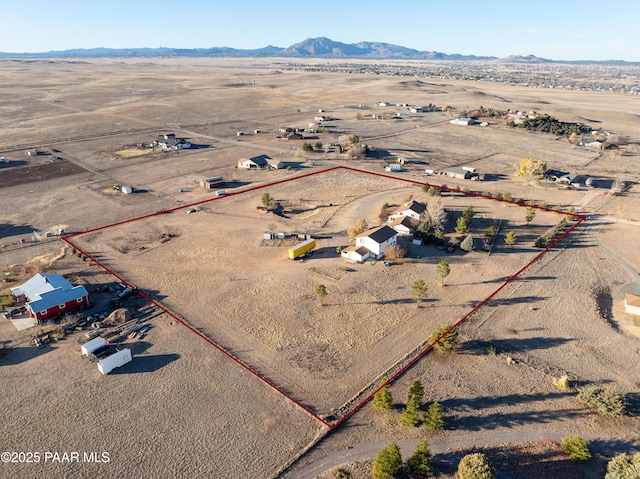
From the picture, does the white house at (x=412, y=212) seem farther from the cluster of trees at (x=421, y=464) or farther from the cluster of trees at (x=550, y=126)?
the cluster of trees at (x=550, y=126)

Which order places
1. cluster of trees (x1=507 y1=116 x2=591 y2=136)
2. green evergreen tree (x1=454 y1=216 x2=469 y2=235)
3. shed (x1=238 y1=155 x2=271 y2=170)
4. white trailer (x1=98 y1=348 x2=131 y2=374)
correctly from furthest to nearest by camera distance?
1. cluster of trees (x1=507 y1=116 x2=591 y2=136)
2. shed (x1=238 y1=155 x2=271 y2=170)
3. green evergreen tree (x1=454 y1=216 x2=469 y2=235)
4. white trailer (x1=98 y1=348 x2=131 y2=374)

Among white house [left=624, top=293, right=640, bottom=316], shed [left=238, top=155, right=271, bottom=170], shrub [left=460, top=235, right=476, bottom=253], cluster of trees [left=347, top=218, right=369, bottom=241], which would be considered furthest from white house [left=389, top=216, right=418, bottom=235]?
shed [left=238, top=155, right=271, bottom=170]

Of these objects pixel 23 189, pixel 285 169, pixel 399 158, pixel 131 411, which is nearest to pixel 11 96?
pixel 23 189

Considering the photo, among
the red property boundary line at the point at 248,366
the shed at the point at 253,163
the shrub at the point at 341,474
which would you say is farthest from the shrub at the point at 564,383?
the shed at the point at 253,163

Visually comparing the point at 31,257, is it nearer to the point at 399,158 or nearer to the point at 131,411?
the point at 131,411

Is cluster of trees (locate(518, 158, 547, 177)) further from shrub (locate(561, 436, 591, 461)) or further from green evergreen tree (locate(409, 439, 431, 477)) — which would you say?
green evergreen tree (locate(409, 439, 431, 477))
